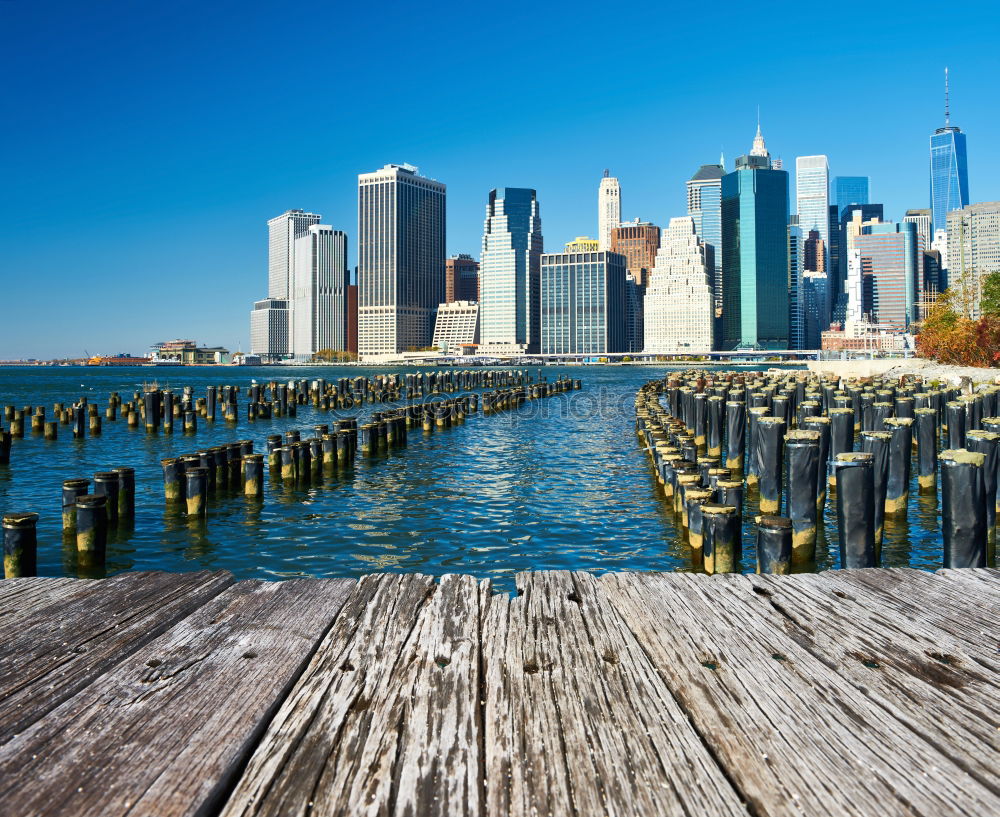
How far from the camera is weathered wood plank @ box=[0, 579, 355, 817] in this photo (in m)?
2.79

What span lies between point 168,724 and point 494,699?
1.53 metres

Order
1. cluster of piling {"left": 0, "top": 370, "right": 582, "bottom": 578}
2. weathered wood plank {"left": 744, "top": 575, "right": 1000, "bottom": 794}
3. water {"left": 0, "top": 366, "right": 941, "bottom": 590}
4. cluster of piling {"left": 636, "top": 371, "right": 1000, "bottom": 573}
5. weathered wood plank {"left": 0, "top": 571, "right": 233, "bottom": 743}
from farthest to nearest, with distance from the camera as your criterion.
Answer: water {"left": 0, "top": 366, "right": 941, "bottom": 590}, cluster of piling {"left": 0, "top": 370, "right": 582, "bottom": 578}, cluster of piling {"left": 636, "top": 371, "right": 1000, "bottom": 573}, weathered wood plank {"left": 0, "top": 571, "right": 233, "bottom": 743}, weathered wood plank {"left": 744, "top": 575, "right": 1000, "bottom": 794}

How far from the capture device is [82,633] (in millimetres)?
4402

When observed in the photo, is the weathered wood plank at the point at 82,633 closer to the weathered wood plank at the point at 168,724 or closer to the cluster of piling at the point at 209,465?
the weathered wood plank at the point at 168,724

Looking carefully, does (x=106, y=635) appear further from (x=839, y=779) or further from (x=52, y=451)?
(x=52, y=451)

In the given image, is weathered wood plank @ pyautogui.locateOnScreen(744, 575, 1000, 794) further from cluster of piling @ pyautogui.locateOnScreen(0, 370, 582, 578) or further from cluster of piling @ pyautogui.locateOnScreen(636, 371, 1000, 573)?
cluster of piling @ pyautogui.locateOnScreen(0, 370, 582, 578)

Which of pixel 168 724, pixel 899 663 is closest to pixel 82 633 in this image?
pixel 168 724

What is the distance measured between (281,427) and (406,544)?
30009 mm

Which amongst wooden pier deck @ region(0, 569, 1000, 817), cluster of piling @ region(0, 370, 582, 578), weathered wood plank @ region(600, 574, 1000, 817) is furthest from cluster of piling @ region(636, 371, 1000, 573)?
cluster of piling @ region(0, 370, 582, 578)

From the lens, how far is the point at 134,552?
46.7 ft

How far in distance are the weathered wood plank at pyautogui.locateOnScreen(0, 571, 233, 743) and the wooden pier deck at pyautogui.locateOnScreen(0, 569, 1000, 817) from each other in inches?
0.7

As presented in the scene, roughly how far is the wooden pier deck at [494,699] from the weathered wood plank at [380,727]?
12 mm

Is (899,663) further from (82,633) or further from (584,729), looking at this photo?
(82,633)

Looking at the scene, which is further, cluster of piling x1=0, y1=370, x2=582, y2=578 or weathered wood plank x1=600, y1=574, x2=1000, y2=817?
cluster of piling x1=0, y1=370, x2=582, y2=578
